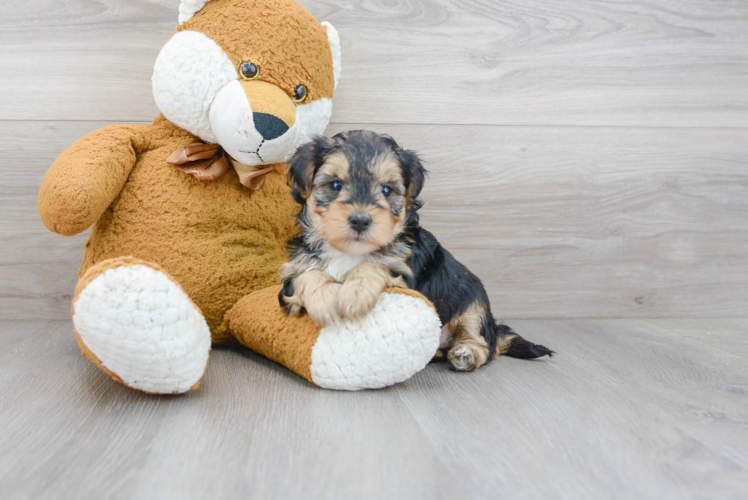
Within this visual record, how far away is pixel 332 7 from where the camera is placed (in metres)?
2.21

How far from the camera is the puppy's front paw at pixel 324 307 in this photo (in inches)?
56.6

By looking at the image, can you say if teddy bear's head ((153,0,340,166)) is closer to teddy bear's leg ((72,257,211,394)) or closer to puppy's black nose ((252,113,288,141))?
puppy's black nose ((252,113,288,141))

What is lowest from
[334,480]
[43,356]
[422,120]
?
[43,356]

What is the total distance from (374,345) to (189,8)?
3.94 ft

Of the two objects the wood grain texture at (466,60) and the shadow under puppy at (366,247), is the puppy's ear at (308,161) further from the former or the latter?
the wood grain texture at (466,60)

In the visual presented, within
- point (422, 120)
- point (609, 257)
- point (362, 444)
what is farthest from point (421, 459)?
point (609, 257)

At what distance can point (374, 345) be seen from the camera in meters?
1.42

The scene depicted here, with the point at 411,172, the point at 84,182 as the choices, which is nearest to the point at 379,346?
the point at 411,172

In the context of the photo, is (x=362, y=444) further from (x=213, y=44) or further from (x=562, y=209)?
(x=562, y=209)

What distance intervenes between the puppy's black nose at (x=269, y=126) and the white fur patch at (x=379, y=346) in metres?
0.57

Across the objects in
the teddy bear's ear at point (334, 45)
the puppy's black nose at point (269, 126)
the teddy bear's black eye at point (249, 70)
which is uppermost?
the teddy bear's ear at point (334, 45)

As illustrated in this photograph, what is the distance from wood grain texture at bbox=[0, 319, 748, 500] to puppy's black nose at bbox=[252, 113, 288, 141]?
0.70 meters

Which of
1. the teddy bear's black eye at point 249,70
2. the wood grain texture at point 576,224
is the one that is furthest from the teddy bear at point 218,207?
the wood grain texture at point 576,224

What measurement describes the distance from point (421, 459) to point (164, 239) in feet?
3.56
